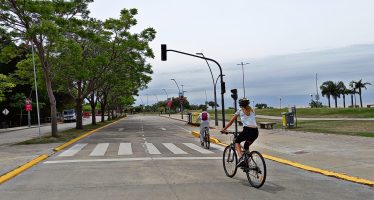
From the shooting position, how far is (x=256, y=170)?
8.92 m

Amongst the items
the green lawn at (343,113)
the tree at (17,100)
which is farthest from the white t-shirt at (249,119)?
the tree at (17,100)

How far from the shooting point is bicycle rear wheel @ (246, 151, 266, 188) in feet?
28.7

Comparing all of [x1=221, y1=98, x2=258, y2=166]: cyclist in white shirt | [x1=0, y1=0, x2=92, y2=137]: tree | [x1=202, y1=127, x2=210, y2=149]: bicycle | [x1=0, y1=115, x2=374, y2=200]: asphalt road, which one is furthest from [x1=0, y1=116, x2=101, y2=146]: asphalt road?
[x1=221, y1=98, x2=258, y2=166]: cyclist in white shirt

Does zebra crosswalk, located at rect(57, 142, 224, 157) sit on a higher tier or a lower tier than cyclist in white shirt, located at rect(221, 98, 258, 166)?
lower

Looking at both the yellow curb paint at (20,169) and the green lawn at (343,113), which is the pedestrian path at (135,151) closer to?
the yellow curb paint at (20,169)

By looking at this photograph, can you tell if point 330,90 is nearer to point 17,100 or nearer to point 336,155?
point 17,100

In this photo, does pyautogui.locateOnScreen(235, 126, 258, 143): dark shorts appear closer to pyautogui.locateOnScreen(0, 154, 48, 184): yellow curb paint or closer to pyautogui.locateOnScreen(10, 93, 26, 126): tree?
pyautogui.locateOnScreen(0, 154, 48, 184): yellow curb paint

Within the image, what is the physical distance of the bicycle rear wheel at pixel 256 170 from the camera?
28.7ft

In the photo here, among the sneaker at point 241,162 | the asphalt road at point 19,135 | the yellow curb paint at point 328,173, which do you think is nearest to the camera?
the yellow curb paint at point 328,173

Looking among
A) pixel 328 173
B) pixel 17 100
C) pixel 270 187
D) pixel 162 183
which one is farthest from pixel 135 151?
pixel 17 100

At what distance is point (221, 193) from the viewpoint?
8.31 m

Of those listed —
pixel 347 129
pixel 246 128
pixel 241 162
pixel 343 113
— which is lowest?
pixel 347 129

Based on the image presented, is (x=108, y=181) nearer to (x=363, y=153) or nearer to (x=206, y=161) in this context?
(x=206, y=161)

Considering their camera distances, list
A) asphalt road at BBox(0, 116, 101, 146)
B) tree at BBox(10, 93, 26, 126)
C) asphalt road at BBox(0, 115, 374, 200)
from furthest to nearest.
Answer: tree at BBox(10, 93, 26, 126), asphalt road at BBox(0, 116, 101, 146), asphalt road at BBox(0, 115, 374, 200)
